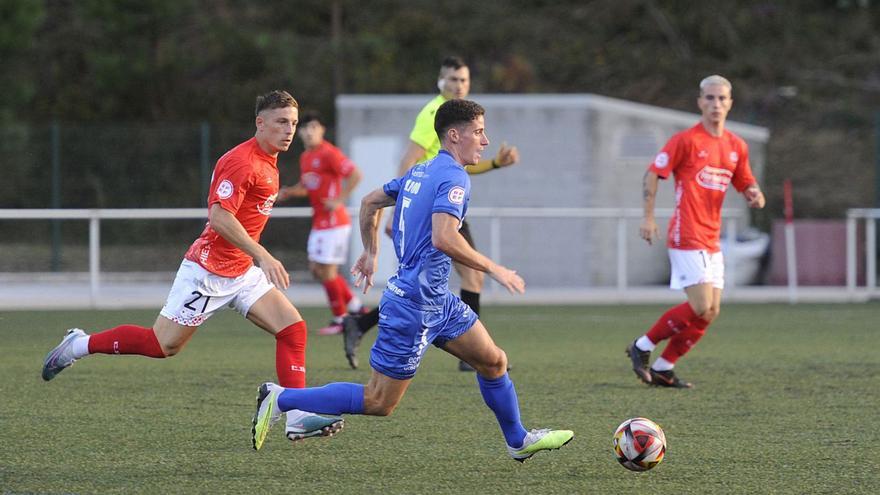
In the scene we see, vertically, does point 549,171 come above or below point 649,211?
above

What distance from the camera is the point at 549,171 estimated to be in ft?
63.7

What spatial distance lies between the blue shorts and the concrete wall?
12990mm

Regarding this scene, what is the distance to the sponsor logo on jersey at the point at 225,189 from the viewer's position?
268 inches

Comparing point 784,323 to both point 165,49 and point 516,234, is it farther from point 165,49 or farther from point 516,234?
point 165,49

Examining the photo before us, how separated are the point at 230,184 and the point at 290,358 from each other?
923mm

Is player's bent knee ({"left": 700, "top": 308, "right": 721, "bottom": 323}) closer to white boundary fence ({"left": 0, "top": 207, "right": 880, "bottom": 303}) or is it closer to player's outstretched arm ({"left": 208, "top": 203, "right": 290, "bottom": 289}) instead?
player's outstretched arm ({"left": 208, "top": 203, "right": 290, "bottom": 289})

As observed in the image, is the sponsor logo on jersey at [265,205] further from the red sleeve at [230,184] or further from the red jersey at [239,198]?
the red sleeve at [230,184]

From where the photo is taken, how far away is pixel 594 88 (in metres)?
35.6

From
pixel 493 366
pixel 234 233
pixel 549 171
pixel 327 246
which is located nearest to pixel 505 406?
pixel 493 366

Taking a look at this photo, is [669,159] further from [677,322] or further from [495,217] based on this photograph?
[495,217]

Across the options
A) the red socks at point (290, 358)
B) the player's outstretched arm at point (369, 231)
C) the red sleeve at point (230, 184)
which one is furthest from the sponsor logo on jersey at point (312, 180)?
the player's outstretched arm at point (369, 231)

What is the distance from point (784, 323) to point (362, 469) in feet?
28.2

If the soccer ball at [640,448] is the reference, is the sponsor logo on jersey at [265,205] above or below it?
above

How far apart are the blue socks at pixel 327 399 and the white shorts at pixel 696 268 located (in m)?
3.38
